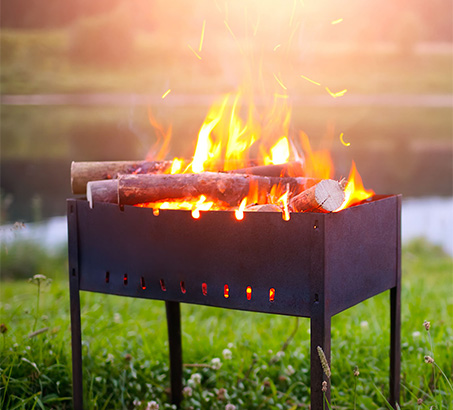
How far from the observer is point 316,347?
6.11 feet

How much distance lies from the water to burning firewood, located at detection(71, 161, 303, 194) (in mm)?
1867

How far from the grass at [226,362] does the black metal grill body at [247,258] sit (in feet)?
0.88

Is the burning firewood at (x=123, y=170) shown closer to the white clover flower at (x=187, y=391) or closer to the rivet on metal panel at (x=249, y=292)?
the rivet on metal panel at (x=249, y=292)

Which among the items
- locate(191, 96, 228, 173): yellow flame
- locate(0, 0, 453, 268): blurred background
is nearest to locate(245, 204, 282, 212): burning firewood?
locate(191, 96, 228, 173): yellow flame

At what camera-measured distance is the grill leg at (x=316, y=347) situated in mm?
1847

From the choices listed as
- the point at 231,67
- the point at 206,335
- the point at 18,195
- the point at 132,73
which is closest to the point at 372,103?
the point at 231,67

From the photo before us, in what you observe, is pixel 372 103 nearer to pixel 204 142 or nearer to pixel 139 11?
pixel 139 11

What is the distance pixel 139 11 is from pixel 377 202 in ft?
45.6

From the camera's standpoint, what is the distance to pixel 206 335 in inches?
123

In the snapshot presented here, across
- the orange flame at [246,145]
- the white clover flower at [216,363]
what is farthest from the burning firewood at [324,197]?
the white clover flower at [216,363]

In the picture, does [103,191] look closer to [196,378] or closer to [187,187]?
[187,187]

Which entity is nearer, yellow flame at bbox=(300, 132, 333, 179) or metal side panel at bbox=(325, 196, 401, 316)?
metal side panel at bbox=(325, 196, 401, 316)

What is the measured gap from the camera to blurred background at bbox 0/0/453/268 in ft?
43.3

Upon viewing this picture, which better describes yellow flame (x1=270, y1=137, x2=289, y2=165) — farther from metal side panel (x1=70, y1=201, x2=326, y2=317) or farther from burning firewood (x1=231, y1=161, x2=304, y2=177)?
metal side panel (x1=70, y1=201, x2=326, y2=317)
